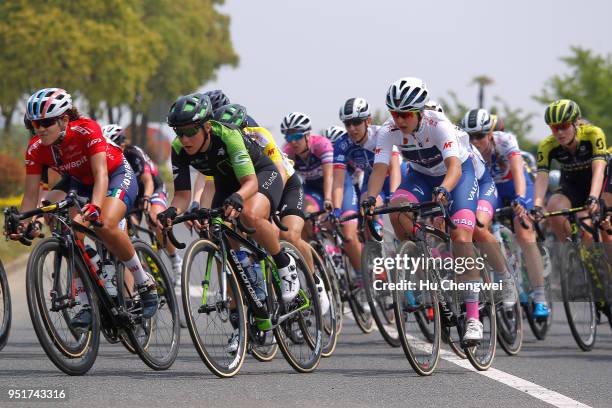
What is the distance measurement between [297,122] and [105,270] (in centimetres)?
426

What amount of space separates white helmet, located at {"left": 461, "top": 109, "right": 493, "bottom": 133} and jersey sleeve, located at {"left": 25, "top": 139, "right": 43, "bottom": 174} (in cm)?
476

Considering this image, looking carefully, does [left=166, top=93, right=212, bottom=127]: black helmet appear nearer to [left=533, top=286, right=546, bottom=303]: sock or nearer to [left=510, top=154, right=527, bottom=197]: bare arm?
[left=510, top=154, right=527, bottom=197]: bare arm

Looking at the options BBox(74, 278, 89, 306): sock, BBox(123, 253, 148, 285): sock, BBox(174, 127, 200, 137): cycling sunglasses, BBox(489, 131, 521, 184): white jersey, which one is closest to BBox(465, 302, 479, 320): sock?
BBox(123, 253, 148, 285): sock

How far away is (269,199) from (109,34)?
49094 mm

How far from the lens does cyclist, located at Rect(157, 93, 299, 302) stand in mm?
8469

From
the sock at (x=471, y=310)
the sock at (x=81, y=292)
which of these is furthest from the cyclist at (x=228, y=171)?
the sock at (x=471, y=310)

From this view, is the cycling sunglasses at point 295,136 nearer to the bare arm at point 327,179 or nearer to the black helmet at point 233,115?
the bare arm at point 327,179

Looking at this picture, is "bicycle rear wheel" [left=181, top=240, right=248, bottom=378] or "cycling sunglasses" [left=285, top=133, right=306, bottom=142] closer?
"bicycle rear wheel" [left=181, top=240, right=248, bottom=378]

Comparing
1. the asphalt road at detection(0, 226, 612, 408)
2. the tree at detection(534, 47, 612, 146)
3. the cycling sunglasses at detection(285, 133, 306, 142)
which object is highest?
the tree at detection(534, 47, 612, 146)

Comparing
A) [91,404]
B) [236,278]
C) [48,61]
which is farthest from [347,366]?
[48,61]

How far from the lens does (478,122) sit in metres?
12.2

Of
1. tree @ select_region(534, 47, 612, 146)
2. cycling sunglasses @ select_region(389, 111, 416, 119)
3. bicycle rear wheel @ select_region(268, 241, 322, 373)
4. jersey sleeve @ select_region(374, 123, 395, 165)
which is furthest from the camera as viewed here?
tree @ select_region(534, 47, 612, 146)

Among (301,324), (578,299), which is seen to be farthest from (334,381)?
(578,299)

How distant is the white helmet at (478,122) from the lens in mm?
12250
